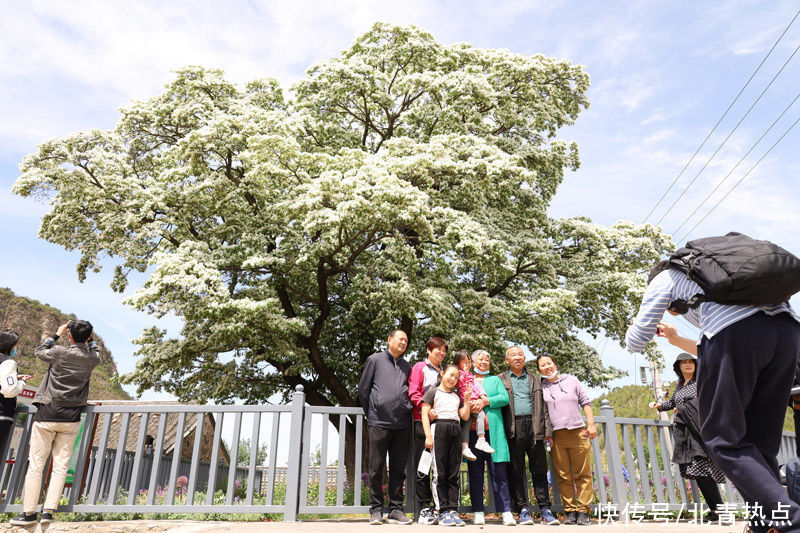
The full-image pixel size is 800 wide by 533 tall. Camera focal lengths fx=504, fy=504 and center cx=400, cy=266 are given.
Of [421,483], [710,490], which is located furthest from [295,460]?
[710,490]

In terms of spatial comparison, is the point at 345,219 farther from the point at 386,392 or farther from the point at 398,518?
the point at 398,518

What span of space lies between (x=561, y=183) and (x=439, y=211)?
682 centimetres

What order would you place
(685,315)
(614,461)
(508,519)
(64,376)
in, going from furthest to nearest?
(614,461), (64,376), (508,519), (685,315)

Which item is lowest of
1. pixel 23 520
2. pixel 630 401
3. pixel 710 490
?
pixel 23 520

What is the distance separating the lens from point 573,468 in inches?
243

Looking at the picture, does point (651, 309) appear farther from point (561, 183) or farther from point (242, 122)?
point (561, 183)

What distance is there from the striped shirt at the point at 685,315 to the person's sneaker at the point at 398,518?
3.56 m

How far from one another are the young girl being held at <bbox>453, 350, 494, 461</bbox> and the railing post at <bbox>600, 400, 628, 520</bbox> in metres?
1.91

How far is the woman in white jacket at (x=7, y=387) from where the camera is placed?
5707mm

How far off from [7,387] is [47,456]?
2.96 feet

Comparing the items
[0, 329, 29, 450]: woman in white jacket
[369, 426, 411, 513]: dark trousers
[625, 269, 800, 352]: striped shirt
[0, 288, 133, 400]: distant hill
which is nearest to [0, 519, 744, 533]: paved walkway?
[369, 426, 411, 513]: dark trousers

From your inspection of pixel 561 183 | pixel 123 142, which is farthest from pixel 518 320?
pixel 123 142

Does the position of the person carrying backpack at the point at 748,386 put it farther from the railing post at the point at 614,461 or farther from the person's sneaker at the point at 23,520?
the person's sneaker at the point at 23,520

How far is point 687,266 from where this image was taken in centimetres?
292
